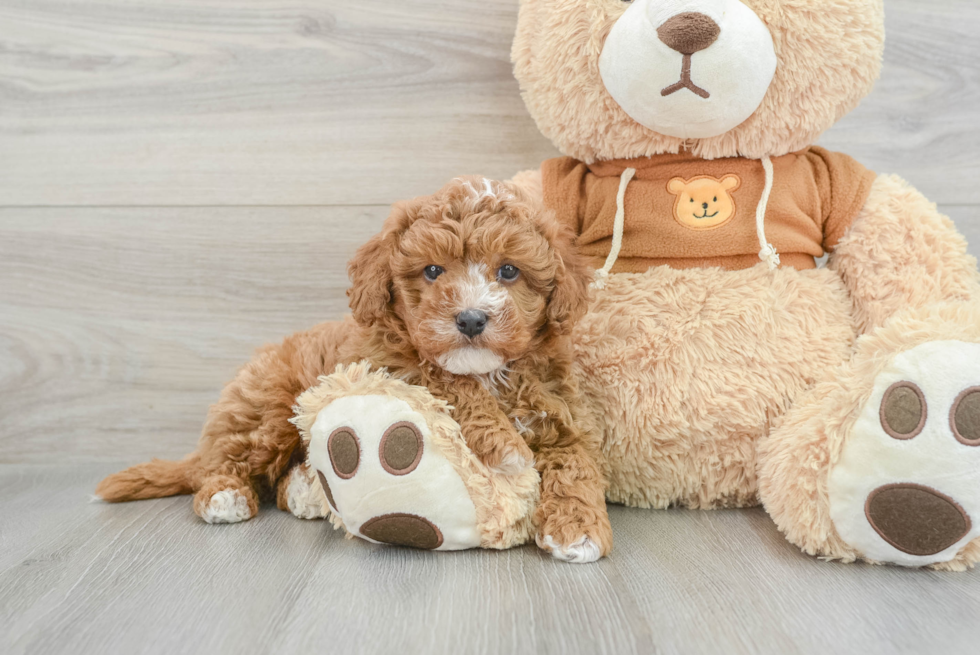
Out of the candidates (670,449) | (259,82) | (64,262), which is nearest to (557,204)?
(670,449)

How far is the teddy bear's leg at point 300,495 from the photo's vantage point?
3.76ft

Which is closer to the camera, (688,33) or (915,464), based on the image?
(915,464)

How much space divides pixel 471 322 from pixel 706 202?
467mm

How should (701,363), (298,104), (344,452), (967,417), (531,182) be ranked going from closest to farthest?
1. (967,417)
2. (344,452)
3. (701,363)
4. (531,182)
5. (298,104)

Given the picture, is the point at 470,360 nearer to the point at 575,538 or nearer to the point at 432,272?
the point at 432,272

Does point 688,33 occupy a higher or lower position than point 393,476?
higher

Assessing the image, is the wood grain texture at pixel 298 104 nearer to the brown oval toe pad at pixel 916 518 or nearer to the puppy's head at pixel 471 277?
the puppy's head at pixel 471 277

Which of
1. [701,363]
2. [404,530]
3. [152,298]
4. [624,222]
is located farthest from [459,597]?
[152,298]

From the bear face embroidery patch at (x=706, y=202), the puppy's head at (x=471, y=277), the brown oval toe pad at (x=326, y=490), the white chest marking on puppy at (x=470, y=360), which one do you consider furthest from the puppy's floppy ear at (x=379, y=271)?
the bear face embroidery patch at (x=706, y=202)

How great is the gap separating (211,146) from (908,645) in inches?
54.9

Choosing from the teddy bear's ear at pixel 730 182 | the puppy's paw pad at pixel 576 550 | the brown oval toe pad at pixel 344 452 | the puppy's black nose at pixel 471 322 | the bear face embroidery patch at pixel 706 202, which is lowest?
the puppy's paw pad at pixel 576 550

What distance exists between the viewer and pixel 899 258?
3.63 feet

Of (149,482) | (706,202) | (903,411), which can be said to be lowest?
(149,482)

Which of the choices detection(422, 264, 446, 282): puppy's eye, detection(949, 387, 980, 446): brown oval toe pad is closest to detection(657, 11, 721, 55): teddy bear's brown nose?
detection(422, 264, 446, 282): puppy's eye
